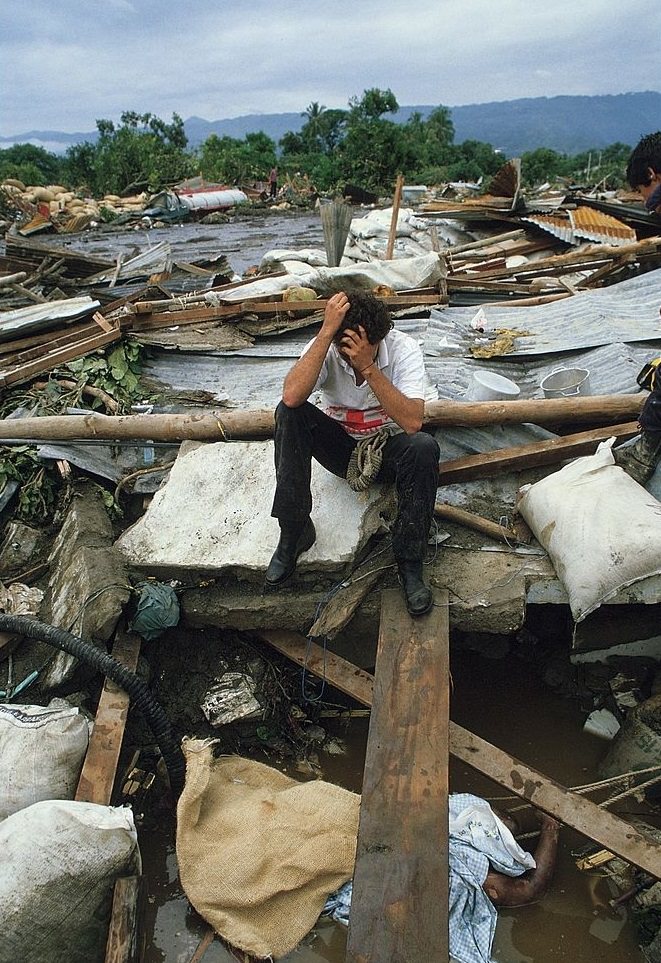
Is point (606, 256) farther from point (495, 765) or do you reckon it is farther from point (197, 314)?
point (495, 765)

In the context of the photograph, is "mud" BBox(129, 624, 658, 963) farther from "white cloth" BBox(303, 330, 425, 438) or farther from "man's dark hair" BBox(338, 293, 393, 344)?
"man's dark hair" BBox(338, 293, 393, 344)

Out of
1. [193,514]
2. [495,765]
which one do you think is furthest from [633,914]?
[193,514]

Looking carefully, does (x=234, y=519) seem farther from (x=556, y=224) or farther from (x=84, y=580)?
(x=556, y=224)

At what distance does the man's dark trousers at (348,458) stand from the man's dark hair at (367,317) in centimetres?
44

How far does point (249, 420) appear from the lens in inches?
151

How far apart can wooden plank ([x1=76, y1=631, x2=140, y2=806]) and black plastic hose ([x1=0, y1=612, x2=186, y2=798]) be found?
10 cm

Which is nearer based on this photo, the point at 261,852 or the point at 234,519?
the point at 261,852

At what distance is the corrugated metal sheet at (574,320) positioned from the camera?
477cm

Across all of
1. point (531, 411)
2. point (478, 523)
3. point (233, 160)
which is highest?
point (233, 160)

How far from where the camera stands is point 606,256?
23.0 feet

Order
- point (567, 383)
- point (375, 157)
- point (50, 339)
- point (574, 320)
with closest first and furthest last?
point (567, 383)
point (574, 320)
point (50, 339)
point (375, 157)

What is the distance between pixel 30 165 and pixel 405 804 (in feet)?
123

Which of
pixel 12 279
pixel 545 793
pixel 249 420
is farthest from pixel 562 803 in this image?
pixel 12 279

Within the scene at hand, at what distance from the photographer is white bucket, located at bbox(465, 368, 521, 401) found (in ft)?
12.9
